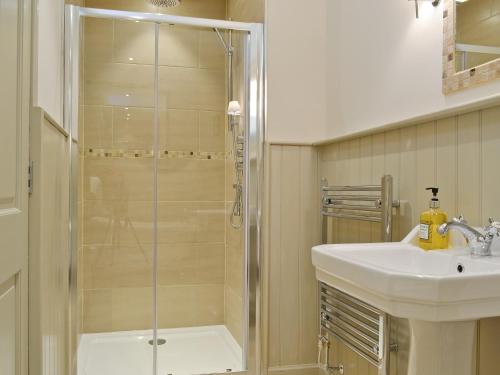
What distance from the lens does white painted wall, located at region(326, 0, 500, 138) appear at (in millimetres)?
1643

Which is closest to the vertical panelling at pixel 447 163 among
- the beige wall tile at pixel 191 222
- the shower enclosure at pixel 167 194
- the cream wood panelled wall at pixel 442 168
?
the cream wood panelled wall at pixel 442 168


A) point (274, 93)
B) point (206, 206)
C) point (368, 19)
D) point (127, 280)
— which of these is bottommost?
point (127, 280)

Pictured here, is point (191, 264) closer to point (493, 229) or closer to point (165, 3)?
point (493, 229)

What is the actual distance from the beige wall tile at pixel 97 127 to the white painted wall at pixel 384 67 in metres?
1.28

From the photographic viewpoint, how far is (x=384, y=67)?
1965 millimetres

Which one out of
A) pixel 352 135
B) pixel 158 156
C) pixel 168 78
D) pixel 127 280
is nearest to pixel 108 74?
pixel 168 78

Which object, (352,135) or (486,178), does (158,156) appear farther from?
(486,178)

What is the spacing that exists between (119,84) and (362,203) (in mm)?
1492

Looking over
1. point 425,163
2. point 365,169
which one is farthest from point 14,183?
point 365,169

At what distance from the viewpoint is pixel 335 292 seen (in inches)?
81.9

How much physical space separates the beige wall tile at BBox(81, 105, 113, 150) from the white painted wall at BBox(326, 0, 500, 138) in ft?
4.19

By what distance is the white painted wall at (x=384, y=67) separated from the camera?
1.64 meters

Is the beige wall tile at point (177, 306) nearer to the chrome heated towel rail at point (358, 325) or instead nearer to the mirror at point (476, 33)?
the chrome heated towel rail at point (358, 325)

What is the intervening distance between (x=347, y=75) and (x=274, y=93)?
0.43m
